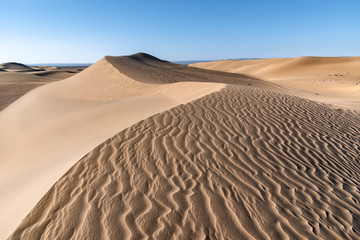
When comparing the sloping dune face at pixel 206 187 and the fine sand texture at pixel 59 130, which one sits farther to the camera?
the fine sand texture at pixel 59 130

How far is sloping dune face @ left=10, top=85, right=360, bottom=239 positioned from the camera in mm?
2900

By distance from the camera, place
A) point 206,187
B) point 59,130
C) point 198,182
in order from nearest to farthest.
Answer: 1. point 206,187
2. point 198,182
3. point 59,130

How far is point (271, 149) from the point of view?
4816 mm

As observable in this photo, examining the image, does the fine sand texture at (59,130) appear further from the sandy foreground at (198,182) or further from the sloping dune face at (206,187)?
the sloping dune face at (206,187)

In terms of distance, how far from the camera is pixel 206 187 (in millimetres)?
3539

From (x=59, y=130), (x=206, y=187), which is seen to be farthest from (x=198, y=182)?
(x=59, y=130)

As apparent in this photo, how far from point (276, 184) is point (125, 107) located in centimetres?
693

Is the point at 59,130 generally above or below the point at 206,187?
below

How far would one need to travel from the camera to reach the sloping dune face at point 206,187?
114 inches

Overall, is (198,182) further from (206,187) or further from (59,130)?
(59,130)

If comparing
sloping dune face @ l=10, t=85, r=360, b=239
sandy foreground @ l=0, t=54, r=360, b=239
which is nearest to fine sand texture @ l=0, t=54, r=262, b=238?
sandy foreground @ l=0, t=54, r=360, b=239

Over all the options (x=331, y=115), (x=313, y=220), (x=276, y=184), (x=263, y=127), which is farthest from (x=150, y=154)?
(x=331, y=115)

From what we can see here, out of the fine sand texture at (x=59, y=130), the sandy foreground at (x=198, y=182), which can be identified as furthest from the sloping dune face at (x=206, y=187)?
the fine sand texture at (x=59, y=130)

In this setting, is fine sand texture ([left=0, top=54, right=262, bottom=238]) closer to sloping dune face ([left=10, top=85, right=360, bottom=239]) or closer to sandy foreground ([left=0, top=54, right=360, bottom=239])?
sandy foreground ([left=0, top=54, right=360, bottom=239])
